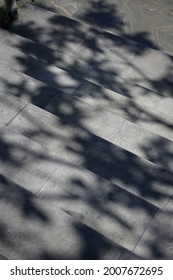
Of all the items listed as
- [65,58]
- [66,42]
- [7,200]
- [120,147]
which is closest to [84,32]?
[66,42]

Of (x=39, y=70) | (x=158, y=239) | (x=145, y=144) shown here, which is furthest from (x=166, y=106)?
(x=158, y=239)

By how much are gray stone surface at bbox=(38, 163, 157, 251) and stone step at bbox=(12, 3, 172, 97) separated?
2574 mm

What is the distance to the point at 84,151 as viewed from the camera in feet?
16.9

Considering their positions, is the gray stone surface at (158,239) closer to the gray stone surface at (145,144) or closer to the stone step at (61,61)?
the gray stone surface at (145,144)

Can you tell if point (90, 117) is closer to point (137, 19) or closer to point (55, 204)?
point (55, 204)

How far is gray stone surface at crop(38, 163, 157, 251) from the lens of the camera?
173 inches

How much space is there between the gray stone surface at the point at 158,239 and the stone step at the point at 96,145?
0.27 metres

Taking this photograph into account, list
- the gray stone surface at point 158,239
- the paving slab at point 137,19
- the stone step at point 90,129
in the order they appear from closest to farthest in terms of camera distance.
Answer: the gray stone surface at point 158,239 < the stone step at point 90,129 < the paving slab at point 137,19

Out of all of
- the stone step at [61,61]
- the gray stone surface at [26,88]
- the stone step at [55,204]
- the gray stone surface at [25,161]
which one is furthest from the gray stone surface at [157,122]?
the gray stone surface at [25,161]

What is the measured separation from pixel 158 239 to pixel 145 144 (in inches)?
59.3

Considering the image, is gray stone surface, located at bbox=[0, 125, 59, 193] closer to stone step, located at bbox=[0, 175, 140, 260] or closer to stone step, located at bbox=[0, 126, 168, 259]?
stone step, located at bbox=[0, 126, 168, 259]

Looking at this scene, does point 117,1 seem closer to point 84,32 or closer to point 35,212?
point 84,32

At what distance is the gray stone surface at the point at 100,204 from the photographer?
14.4 ft

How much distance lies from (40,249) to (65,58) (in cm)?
409
